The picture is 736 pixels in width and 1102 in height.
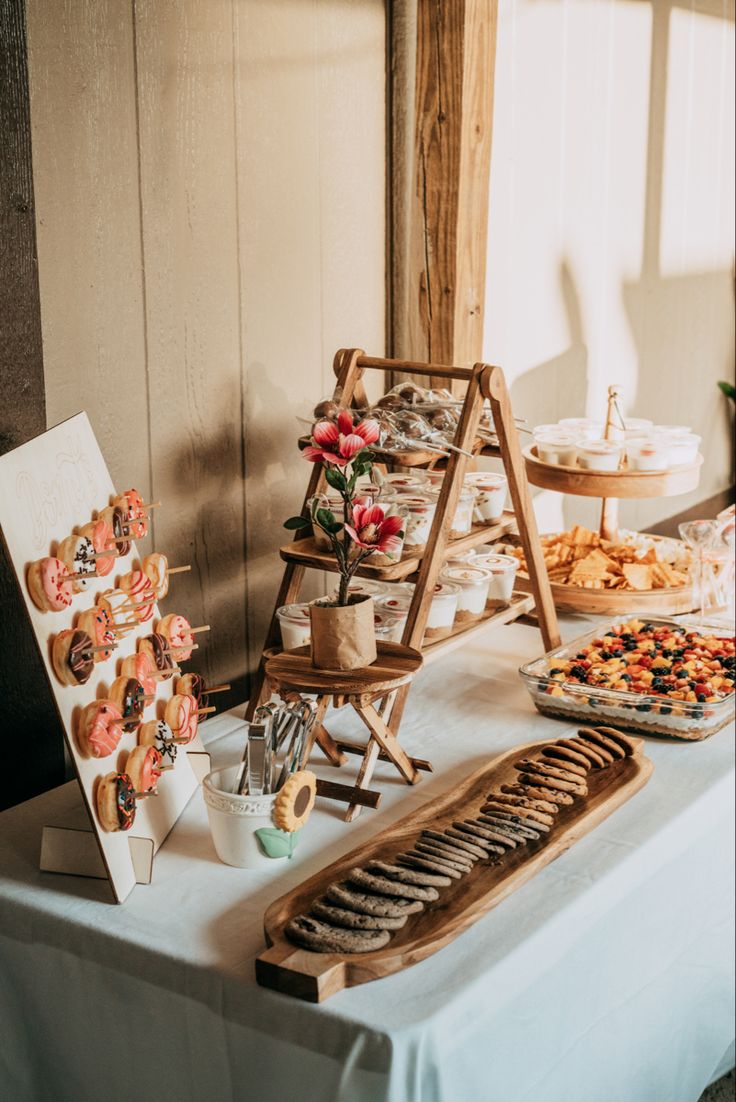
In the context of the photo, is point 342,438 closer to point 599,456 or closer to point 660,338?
point 599,456

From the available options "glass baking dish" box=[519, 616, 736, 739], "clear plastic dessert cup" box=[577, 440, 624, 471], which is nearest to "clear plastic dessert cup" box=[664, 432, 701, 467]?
"clear plastic dessert cup" box=[577, 440, 624, 471]

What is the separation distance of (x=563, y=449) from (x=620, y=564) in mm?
272

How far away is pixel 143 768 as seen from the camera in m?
1.44

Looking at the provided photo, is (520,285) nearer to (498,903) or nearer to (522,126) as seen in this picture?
(522,126)

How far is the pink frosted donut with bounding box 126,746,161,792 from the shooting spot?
4.69 feet

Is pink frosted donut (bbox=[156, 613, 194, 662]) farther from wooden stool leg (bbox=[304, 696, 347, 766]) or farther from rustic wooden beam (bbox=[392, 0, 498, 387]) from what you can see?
rustic wooden beam (bbox=[392, 0, 498, 387])

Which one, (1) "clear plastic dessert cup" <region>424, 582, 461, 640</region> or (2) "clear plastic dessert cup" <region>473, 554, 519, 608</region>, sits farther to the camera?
(2) "clear plastic dessert cup" <region>473, 554, 519, 608</region>

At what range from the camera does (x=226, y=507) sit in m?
2.06

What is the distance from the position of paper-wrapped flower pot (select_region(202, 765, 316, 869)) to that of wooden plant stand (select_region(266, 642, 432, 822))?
0.34 feet

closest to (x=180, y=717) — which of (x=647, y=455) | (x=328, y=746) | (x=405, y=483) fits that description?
(x=328, y=746)

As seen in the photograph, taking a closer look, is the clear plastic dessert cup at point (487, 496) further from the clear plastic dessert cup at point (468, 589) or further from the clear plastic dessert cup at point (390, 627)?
the clear plastic dessert cup at point (390, 627)

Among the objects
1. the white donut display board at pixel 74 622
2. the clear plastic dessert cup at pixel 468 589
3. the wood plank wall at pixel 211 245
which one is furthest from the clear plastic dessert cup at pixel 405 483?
the white donut display board at pixel 74 622

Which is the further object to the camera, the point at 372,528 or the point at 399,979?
the point at 372,528

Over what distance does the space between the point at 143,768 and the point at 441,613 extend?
2.07 ft
